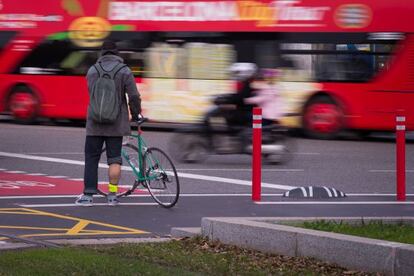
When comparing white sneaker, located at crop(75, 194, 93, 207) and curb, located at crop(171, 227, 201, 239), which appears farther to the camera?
white sneaker, located at crop(75, 194, 93, 207)

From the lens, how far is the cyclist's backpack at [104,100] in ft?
37.9

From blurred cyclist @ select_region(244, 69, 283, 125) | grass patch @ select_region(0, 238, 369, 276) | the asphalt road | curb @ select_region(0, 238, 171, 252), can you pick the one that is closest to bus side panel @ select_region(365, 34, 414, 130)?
the asphalt road

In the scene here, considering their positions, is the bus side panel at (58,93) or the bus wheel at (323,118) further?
the bus side panel at (58,93)

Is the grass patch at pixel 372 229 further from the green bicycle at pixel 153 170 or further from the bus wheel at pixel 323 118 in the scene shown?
the bus wheel at pixel 323 118

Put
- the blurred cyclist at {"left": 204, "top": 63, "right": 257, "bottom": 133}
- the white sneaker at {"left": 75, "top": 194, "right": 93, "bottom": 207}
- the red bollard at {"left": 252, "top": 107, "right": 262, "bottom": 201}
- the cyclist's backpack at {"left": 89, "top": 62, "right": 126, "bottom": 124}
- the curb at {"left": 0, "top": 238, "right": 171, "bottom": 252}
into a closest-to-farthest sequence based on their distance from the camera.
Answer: the curb at {"left": 0, "top": 238, "right": 171, "bottom": 252}, the cyclist's backpack at {"left": 89, "top": 62, "right": 126, "bottom": 124}, the white sneaker at {"left": 75, "top": 194, "right": 93, "bottom": 207}, the red bollard at {"left": 252, "top": 107, "right": 262, "bottom": 201}, the blurred cyclist at {"left": 204, "top": 63, "right": 257, "bottom": 133}

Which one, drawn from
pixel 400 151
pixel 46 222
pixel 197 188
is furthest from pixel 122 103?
pixel 400 151

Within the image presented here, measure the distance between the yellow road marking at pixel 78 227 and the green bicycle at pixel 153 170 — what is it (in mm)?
1513

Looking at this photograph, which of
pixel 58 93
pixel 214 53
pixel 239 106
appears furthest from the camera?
pixel 58 93

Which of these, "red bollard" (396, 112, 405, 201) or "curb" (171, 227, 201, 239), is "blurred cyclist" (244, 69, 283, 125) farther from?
"curb" (171, 227, 201, 239)

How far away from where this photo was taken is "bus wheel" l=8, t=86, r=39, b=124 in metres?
26.3

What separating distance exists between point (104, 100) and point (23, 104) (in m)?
15.2

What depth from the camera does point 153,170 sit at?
1208 centimetres

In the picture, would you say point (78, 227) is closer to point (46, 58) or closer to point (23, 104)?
point (46, 58)

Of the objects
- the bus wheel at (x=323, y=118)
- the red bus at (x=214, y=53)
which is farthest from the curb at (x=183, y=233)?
the bus wheel at (x=323, y=118)
